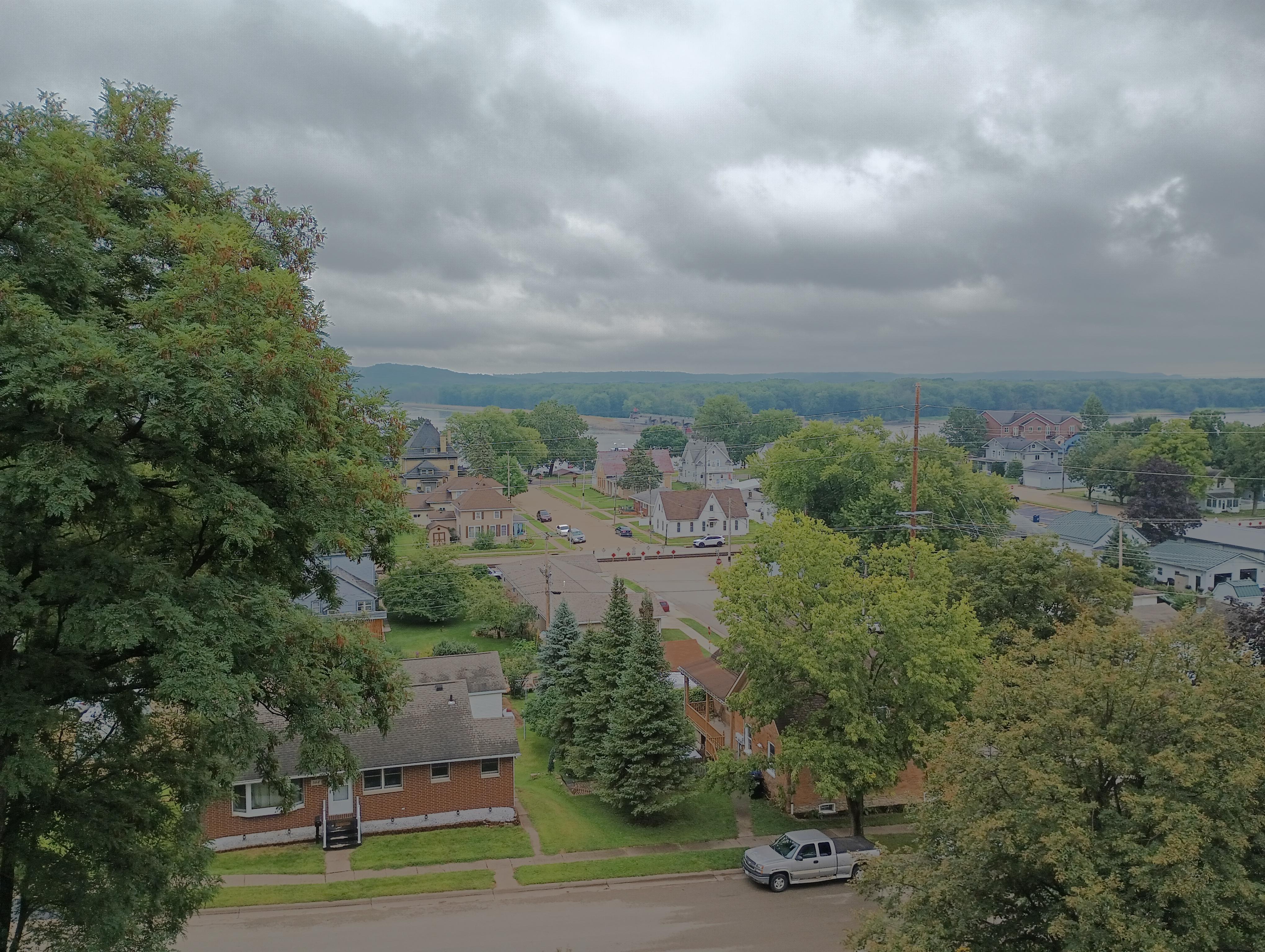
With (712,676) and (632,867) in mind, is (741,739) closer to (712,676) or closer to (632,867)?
(712,676)

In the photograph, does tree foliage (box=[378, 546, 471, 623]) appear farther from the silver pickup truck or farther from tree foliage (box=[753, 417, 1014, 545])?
the silver pickup truck

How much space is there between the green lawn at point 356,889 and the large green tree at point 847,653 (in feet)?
25.8

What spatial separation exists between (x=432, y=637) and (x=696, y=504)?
125 ft

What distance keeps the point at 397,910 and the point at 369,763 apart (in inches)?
176

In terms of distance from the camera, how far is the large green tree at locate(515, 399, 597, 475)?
121 meters

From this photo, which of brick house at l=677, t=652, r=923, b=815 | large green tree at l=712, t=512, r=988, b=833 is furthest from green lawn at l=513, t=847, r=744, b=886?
large green tree at l=712, t=512, r=988, b=833

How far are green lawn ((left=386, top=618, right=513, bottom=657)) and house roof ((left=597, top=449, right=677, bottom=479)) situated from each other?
166 ft

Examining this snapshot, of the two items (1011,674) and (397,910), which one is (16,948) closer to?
(397,910)

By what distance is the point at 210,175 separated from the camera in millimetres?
12750

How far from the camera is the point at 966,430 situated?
445 ft

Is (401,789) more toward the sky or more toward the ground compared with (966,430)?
more toward the ground

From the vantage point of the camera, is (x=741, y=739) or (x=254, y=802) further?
(x=741, y=739)

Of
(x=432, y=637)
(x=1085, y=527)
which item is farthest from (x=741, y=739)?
(x=1085, y=527)

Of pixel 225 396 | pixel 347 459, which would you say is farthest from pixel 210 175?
pixel 225 396
